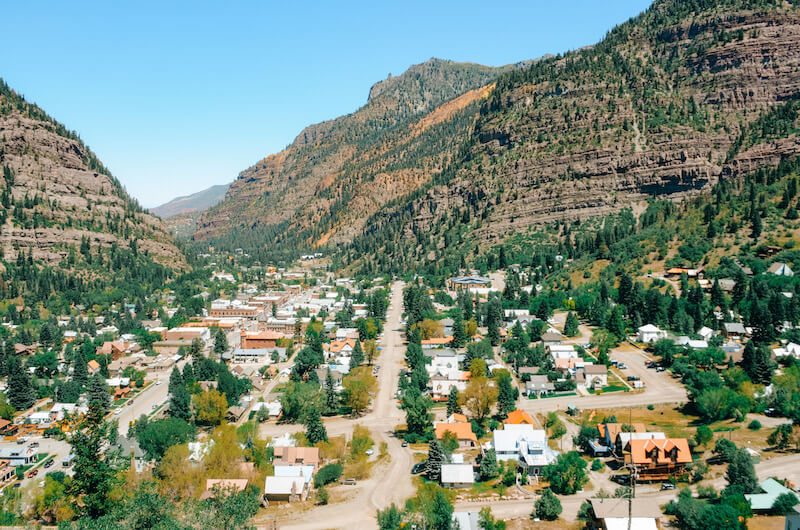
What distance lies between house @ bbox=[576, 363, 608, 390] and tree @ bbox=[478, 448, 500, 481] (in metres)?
23.8

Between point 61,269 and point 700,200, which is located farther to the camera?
point 61,269

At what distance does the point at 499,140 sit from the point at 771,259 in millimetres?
101518

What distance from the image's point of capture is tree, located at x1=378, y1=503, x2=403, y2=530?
35.9 m

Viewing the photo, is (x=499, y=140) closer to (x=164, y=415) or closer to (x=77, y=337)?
(x=77, y=337)

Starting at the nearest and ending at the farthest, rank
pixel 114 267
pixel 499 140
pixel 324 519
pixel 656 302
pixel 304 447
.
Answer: pixel 324 519 → pixel 304 447 → pixel 656 302 → pixel 114 267 → pixel 499 140

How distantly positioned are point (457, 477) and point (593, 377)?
28451 millimetres

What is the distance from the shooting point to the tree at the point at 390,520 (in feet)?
118

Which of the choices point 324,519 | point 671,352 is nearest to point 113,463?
point 324,519

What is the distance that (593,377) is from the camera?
221 ft

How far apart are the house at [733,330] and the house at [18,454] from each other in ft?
263

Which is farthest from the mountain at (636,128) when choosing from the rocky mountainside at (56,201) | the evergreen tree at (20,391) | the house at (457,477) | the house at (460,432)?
the house at (457,477)

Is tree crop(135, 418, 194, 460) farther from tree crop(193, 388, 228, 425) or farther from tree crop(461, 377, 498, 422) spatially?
tree crop(461, 377, 498, 422)

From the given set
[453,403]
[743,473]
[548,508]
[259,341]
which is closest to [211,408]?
[453,403]

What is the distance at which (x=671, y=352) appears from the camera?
232 feet
